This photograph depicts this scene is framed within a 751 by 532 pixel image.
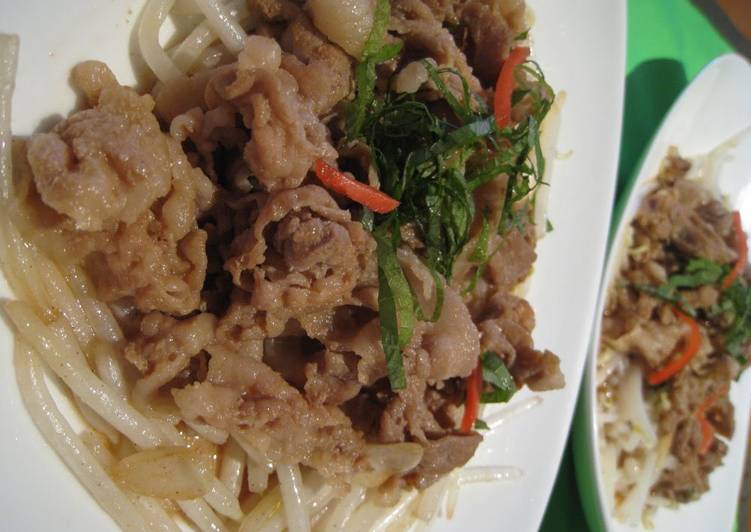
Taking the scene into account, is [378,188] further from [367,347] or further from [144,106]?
[144,106]

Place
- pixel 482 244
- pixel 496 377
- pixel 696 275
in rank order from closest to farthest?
1. pixel 482 244
2. pixel 496 377
3. pixel 696 275

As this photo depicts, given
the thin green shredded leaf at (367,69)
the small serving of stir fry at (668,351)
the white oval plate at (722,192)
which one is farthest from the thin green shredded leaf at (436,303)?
the small serving of stir fry at (668,351)

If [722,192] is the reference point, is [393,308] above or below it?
above

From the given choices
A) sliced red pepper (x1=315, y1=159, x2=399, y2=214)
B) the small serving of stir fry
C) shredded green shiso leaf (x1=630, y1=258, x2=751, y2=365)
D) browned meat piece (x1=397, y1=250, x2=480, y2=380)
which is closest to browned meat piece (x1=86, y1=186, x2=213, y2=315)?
sliced red pepper (x1=315, y1=159, x2=399, y2=214)

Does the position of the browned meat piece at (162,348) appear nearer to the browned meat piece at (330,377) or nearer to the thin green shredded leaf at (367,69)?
the browned meat piece at (330,377)

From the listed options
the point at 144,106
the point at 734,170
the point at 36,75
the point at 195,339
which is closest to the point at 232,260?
the point at 195,339

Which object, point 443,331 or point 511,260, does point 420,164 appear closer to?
point 443,331

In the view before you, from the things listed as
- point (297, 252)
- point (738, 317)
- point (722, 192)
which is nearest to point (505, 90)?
point (297, 252)
